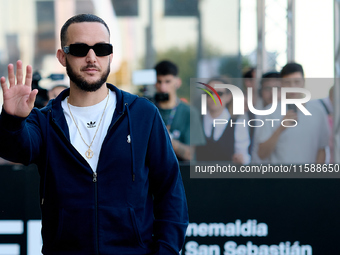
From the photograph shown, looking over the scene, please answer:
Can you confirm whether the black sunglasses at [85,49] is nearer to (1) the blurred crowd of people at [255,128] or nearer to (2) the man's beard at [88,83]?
(2) the man's beard at [88,83]

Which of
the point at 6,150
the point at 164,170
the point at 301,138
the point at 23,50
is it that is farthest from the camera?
the point at 23,50

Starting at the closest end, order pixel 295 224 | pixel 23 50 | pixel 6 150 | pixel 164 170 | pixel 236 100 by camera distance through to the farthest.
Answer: pixel 6 150, pixel 164 170, pixel 295 224, pixel 236 100, pixel 23 50

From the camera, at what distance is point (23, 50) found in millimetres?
15164

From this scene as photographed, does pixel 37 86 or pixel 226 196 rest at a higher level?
pixel 37 86

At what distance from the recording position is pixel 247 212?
4.46 meters

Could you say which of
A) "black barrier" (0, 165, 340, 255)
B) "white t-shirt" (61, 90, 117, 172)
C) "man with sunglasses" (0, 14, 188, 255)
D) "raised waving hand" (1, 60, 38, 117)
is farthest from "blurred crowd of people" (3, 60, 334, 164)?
"raised waving hand" (1, 60, 38, 117)

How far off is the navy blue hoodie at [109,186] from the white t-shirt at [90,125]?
4 centimetres

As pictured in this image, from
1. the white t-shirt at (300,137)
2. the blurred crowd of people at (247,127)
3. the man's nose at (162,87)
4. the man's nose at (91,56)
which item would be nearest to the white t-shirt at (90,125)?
the man's nose at (91,56)

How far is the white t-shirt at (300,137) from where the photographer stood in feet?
15.8

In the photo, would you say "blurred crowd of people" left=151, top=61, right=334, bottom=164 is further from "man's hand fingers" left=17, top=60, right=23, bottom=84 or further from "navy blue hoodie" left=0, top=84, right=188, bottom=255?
"man's hand fingers" left=17, top=60, right=23, bottom=84

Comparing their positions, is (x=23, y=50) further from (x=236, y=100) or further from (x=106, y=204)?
(x=106, y=204)

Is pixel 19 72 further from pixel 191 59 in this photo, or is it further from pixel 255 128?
pixel 191 59

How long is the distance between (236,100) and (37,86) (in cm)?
203

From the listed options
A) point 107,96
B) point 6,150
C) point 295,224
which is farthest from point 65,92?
point 295,224
